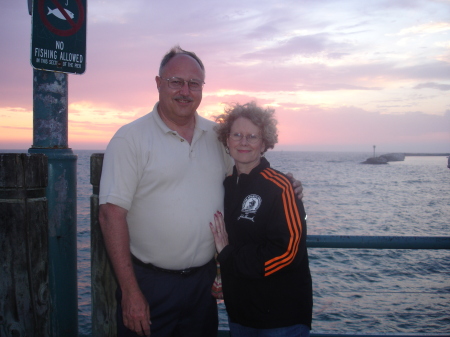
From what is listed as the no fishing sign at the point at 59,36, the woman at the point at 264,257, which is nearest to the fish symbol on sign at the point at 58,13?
the no fishing sign at the point at 59,36

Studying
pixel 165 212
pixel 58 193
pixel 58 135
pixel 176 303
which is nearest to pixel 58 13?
pixel 58 135

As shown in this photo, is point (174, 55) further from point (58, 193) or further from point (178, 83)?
point (58, 193)

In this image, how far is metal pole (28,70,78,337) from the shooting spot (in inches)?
105

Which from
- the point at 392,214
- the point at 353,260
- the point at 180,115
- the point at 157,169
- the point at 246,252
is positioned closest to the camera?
the point at 246,252

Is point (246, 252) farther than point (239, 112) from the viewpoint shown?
No

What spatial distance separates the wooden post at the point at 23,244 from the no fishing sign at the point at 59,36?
1.04 m

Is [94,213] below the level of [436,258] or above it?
above

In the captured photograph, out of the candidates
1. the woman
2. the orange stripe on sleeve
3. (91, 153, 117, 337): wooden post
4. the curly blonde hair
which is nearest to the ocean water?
(91, 153, 117, 337): wooden post

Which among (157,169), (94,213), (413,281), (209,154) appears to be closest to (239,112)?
(209,154)

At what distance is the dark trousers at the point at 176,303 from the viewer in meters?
2.55

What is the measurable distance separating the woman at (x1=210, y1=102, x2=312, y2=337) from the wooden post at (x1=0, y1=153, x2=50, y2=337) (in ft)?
3.55

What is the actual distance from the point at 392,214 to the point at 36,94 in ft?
80.2

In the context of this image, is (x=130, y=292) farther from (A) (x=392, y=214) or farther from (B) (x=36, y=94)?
(A) (x=392, y=214)

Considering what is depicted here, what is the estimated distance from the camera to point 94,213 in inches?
97.0
